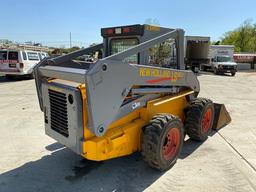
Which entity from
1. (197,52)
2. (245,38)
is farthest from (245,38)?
(197,52)

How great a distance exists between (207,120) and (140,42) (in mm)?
2600

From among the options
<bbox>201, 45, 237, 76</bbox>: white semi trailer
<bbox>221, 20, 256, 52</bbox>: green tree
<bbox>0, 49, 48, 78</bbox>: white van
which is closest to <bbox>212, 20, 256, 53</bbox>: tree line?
<bbox>221, 20, 256, 52</bbox>: green tree

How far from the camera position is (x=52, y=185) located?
13.3 feet

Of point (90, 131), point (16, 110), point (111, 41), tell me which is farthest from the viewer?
point (16, 110)

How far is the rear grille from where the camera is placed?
394 centimetres

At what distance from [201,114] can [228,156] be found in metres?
0.93

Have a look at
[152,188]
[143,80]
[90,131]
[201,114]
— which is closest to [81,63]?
[143,80]

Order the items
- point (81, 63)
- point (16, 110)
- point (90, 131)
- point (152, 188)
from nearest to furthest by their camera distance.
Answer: point (90, 131), point (152, 188), point (81, 63), point (16, 110)

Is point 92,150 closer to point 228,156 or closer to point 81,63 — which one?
point 81,63

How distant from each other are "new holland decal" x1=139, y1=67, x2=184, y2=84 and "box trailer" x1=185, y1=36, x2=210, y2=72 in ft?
70.9

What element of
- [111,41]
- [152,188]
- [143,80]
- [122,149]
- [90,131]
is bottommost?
[152,188]

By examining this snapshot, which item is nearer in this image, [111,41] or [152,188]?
[152,188]

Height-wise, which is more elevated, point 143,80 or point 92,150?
point 143,80

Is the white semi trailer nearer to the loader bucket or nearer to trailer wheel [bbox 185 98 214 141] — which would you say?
the loader bucket
